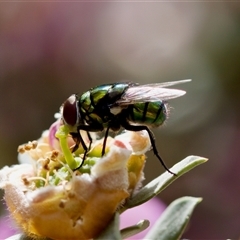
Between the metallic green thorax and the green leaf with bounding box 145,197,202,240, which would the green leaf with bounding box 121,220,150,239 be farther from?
the metallic green thorax

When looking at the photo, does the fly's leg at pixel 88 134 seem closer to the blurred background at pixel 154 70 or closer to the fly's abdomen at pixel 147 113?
the fly's abdomen at pixel 147 113

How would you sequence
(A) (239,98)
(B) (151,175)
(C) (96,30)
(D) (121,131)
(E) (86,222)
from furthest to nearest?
(C) (96,30)
(A) (239,98)
(B) (151,175)
(D) (121,131)
(E) (86,222)

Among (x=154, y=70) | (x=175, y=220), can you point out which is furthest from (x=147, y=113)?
(x=154, y=70)

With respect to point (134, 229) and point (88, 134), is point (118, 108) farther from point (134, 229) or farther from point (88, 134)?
point (134, 229)

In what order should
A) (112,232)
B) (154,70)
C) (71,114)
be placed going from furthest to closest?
(154,70) → (71,114) → (112,232)

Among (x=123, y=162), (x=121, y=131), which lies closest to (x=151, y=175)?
(x=121, y=131)

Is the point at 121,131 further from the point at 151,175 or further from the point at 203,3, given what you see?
the point at 203,3

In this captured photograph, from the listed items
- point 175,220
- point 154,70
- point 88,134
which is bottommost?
point 175,220
